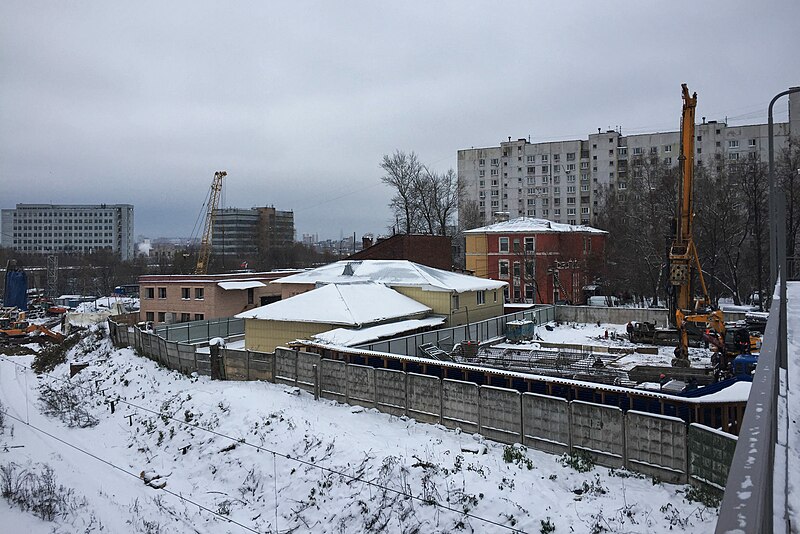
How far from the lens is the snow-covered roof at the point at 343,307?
83.8 feet

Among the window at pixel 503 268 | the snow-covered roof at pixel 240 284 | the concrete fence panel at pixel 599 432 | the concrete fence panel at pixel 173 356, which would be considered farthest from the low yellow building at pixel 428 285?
the concrete fence panel at pixel 599 432

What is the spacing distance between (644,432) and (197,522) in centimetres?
1055

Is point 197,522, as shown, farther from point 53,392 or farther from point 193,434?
point 53,392

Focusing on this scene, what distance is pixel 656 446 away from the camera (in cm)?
1228

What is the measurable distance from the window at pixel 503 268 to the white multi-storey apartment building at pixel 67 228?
96891 millimetres

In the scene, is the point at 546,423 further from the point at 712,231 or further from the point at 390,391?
the point at 712,231

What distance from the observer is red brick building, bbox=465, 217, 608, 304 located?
5144 cm

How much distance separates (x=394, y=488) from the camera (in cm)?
1325

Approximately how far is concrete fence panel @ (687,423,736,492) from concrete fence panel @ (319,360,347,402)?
10.1 m

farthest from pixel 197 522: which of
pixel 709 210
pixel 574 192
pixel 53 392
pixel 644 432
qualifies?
pixel 574 192

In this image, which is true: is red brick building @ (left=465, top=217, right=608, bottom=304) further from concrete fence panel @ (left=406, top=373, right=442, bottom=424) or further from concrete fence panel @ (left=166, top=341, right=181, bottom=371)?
concrete fence panel @ (left=406, top=373, right=442, bottom=424)

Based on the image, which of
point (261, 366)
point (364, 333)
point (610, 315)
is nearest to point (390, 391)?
point (261, 366)

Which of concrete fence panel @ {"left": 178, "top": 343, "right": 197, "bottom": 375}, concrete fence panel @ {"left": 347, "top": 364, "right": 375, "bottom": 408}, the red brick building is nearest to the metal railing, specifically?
concrete fence panel @ {"left": 347, "top": 364, "right": 375, "bottom": 408}

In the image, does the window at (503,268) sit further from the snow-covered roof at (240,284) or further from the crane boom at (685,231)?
the crane boom at (685,231)
